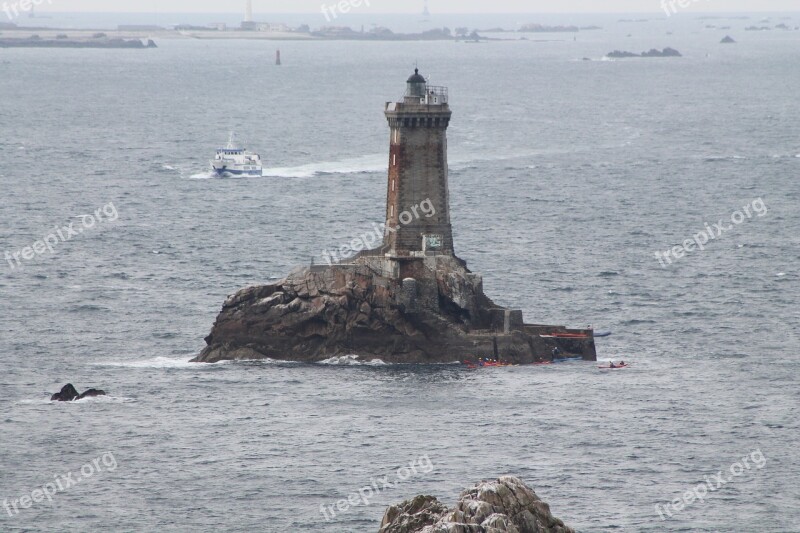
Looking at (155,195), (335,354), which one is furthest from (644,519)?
(155,195)

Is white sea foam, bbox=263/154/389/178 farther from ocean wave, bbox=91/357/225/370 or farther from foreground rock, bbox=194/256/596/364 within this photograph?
foreground rock, bbox=194/256/596/364

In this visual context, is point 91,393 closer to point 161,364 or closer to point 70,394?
point 70,394

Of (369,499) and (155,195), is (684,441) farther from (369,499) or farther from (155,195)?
(155,195)

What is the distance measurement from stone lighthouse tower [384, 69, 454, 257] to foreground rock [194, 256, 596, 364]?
134 inches

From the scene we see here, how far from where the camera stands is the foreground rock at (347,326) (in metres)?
95.3

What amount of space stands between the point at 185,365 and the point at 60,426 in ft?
46.4

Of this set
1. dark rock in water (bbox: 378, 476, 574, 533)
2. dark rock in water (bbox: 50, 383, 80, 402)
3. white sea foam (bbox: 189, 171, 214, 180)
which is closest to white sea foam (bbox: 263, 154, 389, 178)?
white sea foam (bbox: 189, 171, 214, 180)

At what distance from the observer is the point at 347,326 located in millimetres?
95188

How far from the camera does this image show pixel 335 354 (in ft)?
313

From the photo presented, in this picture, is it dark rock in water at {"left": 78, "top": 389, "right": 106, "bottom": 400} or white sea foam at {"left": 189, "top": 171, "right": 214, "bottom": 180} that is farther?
white sea foam at {"left": 189, "top": 171, "right": 214, "bottom": 180}

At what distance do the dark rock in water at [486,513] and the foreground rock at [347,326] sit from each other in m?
43.6

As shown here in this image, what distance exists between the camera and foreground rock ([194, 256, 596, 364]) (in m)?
95.3

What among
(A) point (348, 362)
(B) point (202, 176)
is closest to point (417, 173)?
(A) point (348, 362)

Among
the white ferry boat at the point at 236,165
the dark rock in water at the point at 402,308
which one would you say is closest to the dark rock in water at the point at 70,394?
the dark rock in water at the point at 402,308
